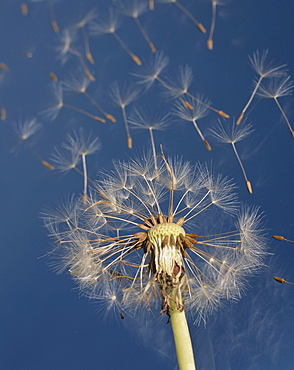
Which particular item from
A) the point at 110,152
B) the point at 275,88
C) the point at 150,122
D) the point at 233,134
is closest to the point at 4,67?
the point at 110,152

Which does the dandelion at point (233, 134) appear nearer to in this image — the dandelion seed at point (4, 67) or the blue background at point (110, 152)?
the blue background at point (110, 152)

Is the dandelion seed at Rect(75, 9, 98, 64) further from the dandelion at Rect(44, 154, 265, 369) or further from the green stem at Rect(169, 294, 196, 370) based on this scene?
the green stem at Rect(169, 294, 196, 370)

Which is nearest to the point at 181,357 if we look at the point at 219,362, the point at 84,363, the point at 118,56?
the point at 219,362

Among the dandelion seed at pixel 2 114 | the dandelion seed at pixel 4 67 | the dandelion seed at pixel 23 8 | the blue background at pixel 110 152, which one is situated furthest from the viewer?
the dandelion seed at pixel 4 67

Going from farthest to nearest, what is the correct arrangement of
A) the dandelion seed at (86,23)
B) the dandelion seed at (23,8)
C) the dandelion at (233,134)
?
the dandelion seed at (23,8) < the dandelion at (233,134) < the dandelion seed at (86,23)

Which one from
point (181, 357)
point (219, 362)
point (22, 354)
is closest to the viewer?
point (181, 357)

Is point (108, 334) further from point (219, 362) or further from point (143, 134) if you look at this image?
point (143, 134)

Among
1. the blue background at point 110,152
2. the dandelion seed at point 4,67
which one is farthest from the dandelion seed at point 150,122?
the dandelion seed at point 4,67
